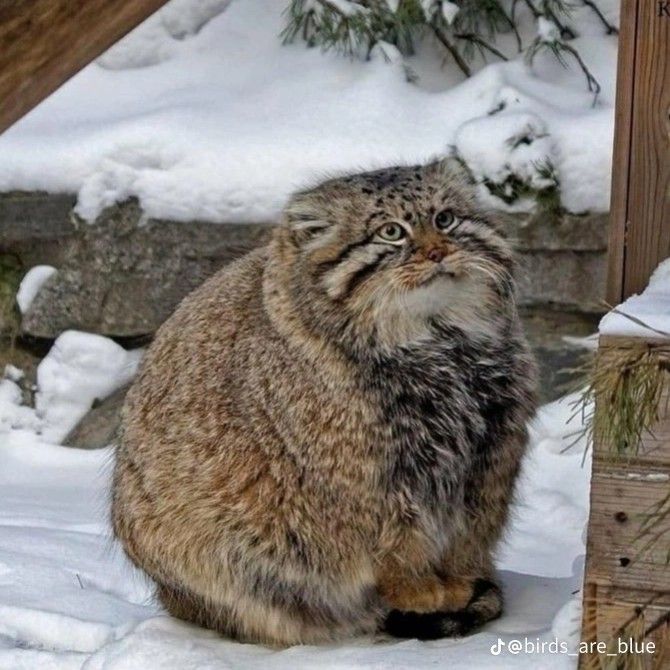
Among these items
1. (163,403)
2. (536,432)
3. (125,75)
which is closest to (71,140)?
(125,75)

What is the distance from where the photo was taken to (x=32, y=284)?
6574 mm

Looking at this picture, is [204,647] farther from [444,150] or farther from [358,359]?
[444,150]

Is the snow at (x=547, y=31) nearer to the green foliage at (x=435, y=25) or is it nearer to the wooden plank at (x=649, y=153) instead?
the green foliage at (x=435, y=25)

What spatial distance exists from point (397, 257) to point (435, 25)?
3550mm

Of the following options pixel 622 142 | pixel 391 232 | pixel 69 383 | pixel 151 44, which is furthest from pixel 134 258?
pixel 622 142

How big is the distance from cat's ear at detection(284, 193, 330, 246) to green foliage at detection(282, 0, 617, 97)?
3.14 metres

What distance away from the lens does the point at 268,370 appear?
3.66 m

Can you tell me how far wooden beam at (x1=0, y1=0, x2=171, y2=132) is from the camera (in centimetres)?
278

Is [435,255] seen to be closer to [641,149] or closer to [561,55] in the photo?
[641,149]

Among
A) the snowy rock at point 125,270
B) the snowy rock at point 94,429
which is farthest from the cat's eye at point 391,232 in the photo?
the snowy rock at point 94,429

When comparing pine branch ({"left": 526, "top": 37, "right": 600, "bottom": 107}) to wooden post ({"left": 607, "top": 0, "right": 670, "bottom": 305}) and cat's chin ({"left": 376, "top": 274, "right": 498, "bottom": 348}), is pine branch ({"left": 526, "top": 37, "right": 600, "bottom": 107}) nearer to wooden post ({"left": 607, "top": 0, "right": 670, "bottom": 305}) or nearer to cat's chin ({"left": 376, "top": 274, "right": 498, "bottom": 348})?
cat's chin ({"left": 376, "top": 274, "right": 498, "bottom": 348})

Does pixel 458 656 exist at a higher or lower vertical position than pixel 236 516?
lower

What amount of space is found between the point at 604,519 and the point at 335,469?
0.77 meters

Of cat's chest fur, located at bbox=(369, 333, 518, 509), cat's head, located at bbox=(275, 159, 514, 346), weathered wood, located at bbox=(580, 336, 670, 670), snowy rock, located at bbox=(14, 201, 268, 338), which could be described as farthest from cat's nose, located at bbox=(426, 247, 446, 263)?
snowy rock, located at bbox=(14, 201, 268, 338)
